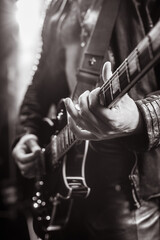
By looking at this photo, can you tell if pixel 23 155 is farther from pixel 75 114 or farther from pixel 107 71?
pixel 107 71

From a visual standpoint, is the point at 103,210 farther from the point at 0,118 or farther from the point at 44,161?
the point at 0,118

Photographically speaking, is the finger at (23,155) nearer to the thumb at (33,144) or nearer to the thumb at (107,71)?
the thumb at (33,144)

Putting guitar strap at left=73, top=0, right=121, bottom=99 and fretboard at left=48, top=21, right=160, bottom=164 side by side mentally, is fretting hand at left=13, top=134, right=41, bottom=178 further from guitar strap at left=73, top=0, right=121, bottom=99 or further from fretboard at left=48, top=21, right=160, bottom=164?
fretboard at left=48, top=21, right=160, bottom=164

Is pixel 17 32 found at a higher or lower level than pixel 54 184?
higher

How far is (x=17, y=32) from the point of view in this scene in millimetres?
3570

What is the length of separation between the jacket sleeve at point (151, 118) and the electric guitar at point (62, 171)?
131 millimetres

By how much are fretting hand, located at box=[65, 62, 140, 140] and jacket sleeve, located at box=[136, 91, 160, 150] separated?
0.03 m

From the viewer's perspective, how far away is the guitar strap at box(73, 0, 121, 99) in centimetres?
125

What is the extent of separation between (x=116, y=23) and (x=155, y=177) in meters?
0.59

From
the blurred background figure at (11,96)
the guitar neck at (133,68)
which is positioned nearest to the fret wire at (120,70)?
the guitar neck at (133,68)

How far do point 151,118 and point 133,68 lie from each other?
0.23 metres

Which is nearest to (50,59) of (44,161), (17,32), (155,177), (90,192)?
(44,161)

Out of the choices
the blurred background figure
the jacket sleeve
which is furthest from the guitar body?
the blurred background figure

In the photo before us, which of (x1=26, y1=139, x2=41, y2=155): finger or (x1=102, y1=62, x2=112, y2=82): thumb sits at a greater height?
(x1=102, y1=62, x2=112, y2=82): thumb
